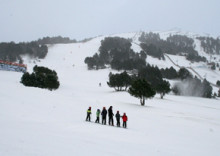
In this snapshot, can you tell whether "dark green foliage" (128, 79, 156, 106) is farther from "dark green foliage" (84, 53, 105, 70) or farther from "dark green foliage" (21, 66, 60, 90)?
"dark green foliage" (84, 53, 105, 70)

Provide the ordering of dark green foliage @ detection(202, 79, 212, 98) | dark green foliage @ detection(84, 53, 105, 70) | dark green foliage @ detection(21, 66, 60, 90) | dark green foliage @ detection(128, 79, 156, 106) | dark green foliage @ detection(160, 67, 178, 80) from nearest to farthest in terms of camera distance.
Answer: dark green foliage @ detection(128, 79, 156, 106) → dark green foliage @ detection(21, 66, 60, 90) → dark green foliage @ detection(202, 79, 212, 98) → dark green foliage @ detection(160, 67, 178, 80) → dark green foliage @ detection(84, 53, 105, 70)

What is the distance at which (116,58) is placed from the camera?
13275 centimetres

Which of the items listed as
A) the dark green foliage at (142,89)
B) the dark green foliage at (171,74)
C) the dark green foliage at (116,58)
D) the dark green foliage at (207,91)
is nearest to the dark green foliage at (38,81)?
the dark green foliage at (142,89)

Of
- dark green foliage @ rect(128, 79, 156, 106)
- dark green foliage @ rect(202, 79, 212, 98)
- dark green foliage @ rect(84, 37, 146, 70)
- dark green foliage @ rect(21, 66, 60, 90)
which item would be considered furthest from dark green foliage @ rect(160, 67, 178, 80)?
dark green foliage @ rect(21, 66, 60, 90)

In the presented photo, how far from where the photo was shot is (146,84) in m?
35.3

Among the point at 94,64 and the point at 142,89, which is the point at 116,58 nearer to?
the point at 94,64

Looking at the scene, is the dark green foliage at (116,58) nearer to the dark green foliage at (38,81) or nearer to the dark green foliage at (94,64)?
the dark green foliage at (94,64)

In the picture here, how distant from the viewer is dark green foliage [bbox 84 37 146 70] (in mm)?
118744

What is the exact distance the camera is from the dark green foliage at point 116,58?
4675 inches

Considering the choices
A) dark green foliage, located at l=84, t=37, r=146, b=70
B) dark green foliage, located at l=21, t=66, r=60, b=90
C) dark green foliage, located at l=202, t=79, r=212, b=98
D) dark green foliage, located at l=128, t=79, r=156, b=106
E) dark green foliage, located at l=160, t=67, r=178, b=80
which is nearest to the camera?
dark green foliage, located at l=128, t=79, r=156, b=106

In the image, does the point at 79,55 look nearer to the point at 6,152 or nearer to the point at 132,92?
the point at 132,92

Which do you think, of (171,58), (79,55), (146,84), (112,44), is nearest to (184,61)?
(171,58)

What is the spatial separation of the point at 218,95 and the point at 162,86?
5634 cm

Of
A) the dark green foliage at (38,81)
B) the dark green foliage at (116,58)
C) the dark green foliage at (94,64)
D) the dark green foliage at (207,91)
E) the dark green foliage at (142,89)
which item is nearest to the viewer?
the dark green foliage at (142,89)
